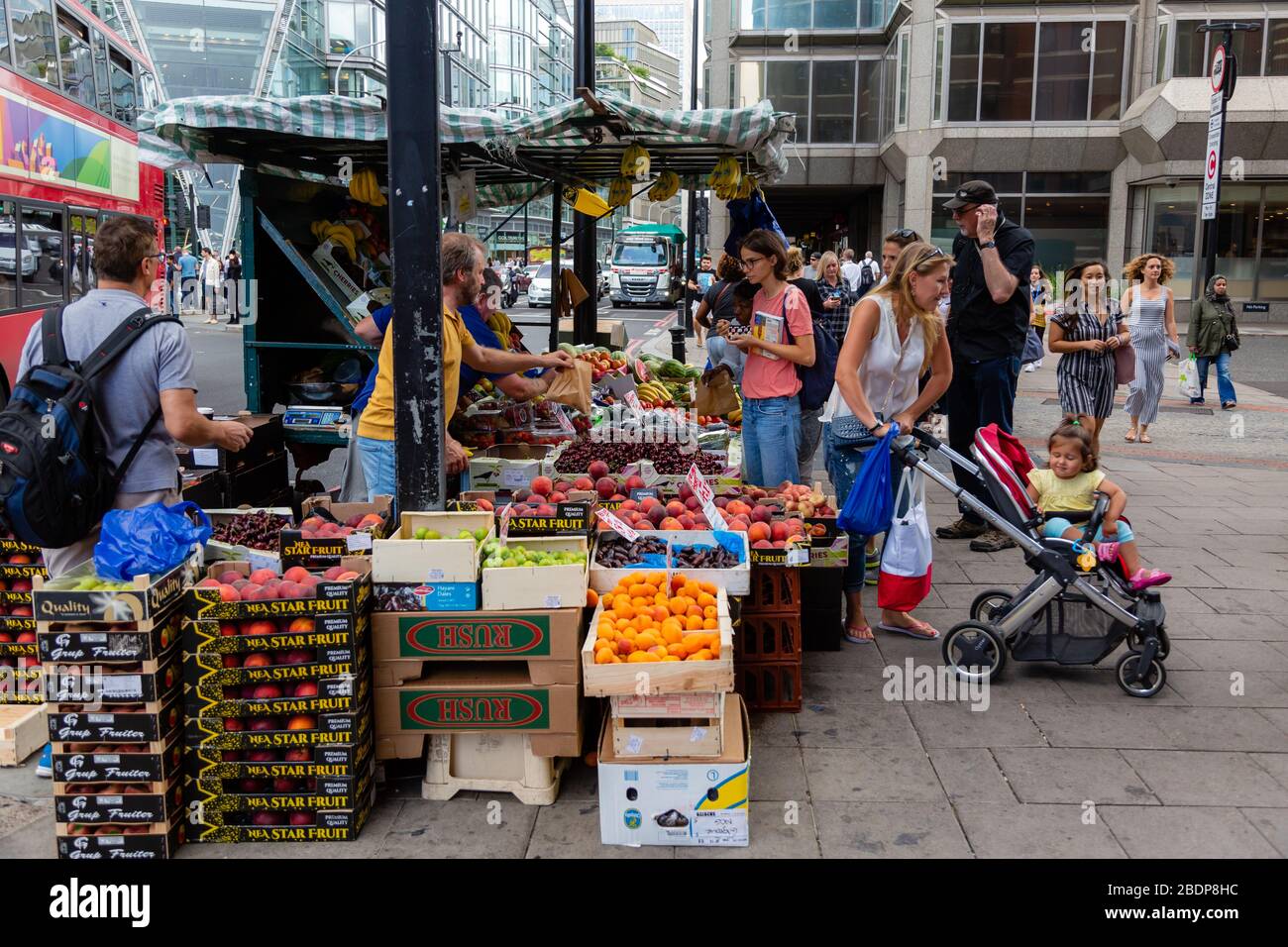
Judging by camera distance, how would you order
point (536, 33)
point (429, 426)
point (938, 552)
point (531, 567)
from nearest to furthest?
point (531, 567) < point (429, 426) < point (938, 552) < point (536, 33)

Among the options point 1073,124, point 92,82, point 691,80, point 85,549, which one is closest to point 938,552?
point 85,549

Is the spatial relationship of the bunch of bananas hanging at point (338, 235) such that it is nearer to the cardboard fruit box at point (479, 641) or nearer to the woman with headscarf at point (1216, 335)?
the cardboard fruit box at point (479, 641)

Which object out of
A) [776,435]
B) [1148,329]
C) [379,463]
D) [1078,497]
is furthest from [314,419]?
[1148,329]

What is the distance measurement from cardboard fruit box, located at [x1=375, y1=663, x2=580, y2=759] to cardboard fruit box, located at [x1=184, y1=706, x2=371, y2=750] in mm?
263

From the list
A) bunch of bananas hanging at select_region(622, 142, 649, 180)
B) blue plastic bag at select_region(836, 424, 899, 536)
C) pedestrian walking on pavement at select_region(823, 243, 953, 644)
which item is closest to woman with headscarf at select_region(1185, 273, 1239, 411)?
bunch of bananas hanging at select_region(622, 142, 649, 180)

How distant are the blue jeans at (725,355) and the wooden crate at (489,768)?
508 centimetres

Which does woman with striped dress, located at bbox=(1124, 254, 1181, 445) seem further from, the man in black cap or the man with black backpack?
the man with black backpack

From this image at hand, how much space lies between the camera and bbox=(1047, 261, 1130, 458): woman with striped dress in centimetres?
909

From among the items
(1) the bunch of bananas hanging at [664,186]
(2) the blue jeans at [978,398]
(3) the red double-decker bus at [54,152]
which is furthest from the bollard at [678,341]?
(2) the blue jeans at [978,398]

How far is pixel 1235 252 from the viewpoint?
3111cm
